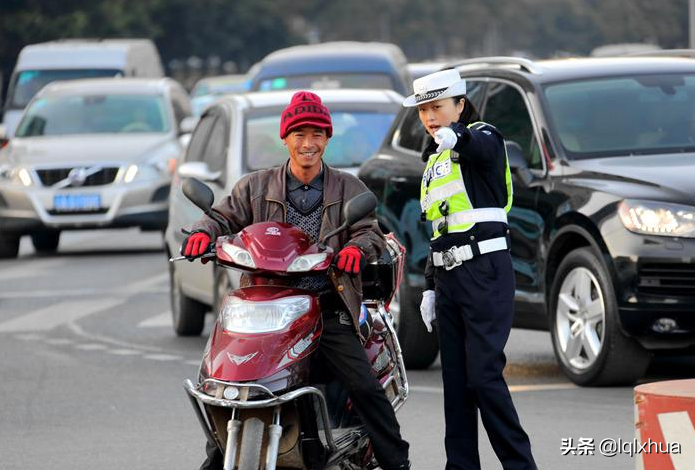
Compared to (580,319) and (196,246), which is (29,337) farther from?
(196,246)

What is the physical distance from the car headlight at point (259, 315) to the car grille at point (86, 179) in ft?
46.2

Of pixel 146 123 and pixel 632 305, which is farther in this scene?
pixel 146 123

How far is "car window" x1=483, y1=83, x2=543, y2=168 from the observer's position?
10727 mm

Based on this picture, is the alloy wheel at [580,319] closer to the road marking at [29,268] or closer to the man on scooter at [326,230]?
the man on scooter at [326,230]

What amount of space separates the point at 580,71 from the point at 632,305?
2.05 m

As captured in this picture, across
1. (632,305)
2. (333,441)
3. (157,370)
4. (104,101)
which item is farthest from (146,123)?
(333,441)

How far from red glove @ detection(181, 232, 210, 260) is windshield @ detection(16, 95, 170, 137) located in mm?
14821

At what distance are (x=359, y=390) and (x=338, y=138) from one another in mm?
7164

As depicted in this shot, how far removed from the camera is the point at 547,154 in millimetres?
10555

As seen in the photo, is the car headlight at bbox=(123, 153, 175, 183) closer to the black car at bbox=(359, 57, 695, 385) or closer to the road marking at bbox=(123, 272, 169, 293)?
the road marking at bbox=(123, 272, 169, 293)

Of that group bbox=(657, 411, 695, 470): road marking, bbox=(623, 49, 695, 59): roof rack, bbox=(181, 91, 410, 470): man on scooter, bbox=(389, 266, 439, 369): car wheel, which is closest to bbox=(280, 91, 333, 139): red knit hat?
bbox=(181, 91, 410, 470): man on scooter

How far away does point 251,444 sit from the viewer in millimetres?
6211

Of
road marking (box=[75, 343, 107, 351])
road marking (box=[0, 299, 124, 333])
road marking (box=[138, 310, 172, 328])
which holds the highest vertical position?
road marking (box=[75, 343, 107, 351])

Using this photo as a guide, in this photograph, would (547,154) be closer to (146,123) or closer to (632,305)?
(632,305)
